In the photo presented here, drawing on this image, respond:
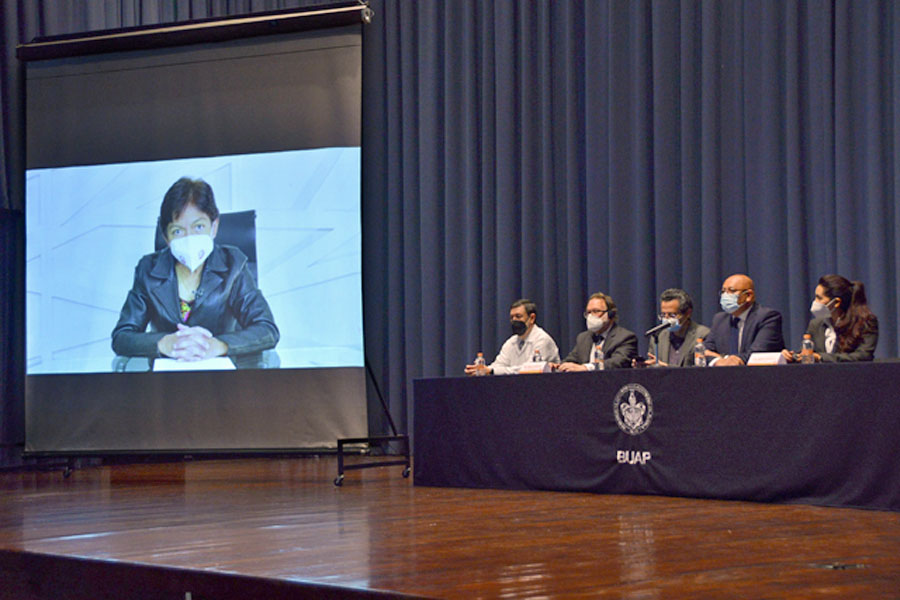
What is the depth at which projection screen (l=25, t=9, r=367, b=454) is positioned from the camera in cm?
631

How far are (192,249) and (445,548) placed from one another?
13.0 feet

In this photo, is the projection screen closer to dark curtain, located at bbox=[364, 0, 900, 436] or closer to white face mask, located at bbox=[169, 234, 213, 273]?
white face mask, located at bbox=[169, 234, 213, 273]

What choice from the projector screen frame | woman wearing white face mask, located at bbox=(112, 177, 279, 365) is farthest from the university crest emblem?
the projector screen frame

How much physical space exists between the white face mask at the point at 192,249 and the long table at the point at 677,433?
1.89 metres

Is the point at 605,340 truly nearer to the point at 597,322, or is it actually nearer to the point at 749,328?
the point at 597,322

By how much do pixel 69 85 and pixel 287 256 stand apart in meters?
1.93

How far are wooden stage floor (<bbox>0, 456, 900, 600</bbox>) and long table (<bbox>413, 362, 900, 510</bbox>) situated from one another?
0.43ft

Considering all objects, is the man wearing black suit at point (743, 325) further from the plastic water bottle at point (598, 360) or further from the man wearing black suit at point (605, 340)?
the plastic water bottle at point (598, 360)

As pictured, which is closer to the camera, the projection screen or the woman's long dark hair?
the woman's long dark hair

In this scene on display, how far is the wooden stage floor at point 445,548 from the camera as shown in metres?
2.38

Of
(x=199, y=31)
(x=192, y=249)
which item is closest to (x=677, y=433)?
(x=192, y=249)

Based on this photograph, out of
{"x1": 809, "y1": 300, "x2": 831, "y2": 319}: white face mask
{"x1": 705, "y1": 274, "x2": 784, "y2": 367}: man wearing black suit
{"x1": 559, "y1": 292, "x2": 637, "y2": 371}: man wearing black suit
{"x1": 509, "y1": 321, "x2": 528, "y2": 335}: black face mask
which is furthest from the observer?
{"x1": 509, "y1": 321, "x2": 528, "y2": 335}: black face mask

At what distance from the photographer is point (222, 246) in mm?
6453

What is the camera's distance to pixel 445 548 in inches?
117
